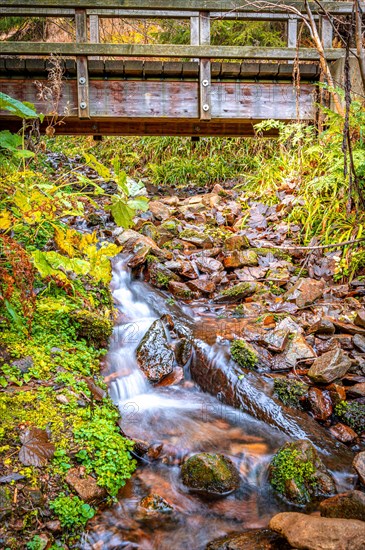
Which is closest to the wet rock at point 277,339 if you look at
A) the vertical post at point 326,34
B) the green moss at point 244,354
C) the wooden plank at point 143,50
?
the green moss at point 244,354

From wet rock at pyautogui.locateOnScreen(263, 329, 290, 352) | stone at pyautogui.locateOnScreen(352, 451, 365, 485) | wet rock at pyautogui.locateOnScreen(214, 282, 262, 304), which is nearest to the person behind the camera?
stone at pyautogui.locateOnScreen(352, 451, 365, 485)

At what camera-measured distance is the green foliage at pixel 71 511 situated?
6.60 ft

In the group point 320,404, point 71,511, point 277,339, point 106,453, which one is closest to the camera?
point 71,511

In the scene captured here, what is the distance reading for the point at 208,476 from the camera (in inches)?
99.4

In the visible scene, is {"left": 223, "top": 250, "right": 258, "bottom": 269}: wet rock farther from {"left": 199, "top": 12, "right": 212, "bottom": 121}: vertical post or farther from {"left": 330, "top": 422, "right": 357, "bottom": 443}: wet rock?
{"left": 330, "top": 422, "right": 357, "bottom": 443}: wet rock

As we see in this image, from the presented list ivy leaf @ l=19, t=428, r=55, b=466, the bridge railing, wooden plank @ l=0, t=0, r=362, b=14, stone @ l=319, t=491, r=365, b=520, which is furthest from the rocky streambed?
wooden plank @ l=0, t=0, r=362, b=14

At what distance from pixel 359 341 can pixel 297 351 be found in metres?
0.51

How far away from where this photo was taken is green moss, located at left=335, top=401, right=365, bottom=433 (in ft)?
9.70

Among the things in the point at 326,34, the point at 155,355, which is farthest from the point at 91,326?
the point at 326,34

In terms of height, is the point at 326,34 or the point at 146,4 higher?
the point at 146,4

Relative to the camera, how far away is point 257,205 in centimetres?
677

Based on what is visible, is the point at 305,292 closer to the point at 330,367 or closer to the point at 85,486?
the point at 330,367

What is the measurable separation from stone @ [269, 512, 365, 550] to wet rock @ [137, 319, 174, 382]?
1.69 metres

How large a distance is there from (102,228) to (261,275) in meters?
2.51
